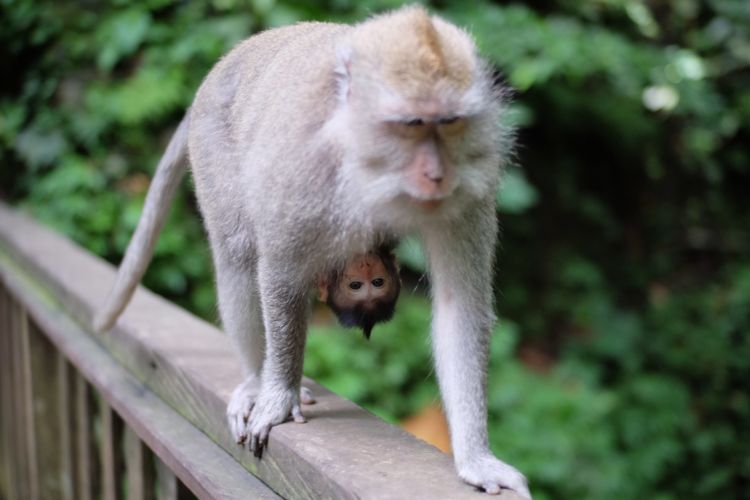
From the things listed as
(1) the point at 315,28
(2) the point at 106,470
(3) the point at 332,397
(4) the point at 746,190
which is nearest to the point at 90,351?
(2) the point at 106,470

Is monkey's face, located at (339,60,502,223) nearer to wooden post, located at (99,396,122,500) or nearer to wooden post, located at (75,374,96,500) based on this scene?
wooden post, located at (99,396,122,500)

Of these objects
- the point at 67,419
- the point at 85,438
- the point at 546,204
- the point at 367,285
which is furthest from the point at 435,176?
the point at 546,204

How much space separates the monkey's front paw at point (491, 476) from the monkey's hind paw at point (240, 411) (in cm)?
50

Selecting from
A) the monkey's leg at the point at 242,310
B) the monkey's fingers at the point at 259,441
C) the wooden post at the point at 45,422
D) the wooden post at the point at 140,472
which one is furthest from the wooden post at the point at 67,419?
the monkey's fingers at the point at 259,441

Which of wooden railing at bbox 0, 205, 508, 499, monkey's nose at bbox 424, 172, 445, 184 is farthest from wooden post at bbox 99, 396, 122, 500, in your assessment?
monkey's nose at bbox 424, 172, 445, 184

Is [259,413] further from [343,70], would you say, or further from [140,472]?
[343,70]

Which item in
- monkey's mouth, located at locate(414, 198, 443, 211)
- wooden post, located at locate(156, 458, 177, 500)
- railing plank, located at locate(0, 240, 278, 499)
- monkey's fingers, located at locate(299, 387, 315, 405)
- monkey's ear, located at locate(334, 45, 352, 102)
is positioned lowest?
wooden post, located at locate(156, 458, 177, 500)

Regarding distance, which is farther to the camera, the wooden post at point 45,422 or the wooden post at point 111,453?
the wooden post at point 45,422

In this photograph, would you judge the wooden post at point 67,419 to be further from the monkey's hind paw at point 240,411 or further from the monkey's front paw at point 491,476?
the monkey's front paw at point 491,476

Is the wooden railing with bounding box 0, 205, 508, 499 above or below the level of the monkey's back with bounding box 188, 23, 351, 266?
below

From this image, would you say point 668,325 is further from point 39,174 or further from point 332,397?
point 332,397

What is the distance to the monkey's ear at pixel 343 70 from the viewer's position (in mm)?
1741

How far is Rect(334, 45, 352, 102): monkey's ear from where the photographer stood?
1.74m

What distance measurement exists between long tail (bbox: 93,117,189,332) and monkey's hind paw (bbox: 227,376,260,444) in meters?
0.62
